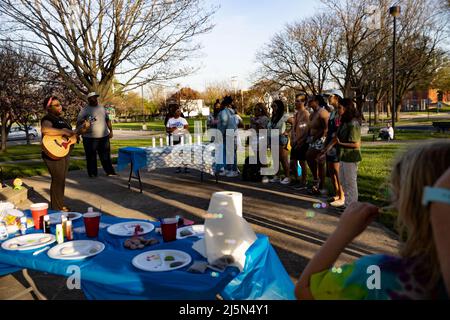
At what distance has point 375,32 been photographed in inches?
874

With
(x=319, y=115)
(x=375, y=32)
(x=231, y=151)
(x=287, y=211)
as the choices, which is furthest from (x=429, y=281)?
(x=375, y=32)

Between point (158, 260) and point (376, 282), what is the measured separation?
1180 millimetres

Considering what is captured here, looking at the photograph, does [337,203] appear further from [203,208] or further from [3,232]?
[3,232]

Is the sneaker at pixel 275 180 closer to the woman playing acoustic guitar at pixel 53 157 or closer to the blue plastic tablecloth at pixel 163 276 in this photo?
the woman playing acoustic guitar at pixel 53 157

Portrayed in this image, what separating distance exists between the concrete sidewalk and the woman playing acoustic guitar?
3.17 ft

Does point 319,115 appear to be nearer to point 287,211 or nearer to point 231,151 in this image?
point 287,211

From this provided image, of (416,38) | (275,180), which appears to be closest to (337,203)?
A: (275,180)

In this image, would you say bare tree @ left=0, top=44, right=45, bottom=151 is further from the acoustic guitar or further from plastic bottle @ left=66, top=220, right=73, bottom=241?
plastic bottle @ left=66, top=220, right=73, bottom=241

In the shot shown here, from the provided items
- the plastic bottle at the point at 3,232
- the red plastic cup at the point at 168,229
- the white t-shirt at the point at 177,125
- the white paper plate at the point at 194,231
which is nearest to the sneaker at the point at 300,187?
the white t-shirt at the point at 177,125

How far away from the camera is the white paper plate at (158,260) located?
1.85 meters

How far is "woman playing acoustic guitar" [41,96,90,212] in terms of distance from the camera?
4727 mm

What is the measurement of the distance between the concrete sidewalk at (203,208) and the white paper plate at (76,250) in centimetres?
106

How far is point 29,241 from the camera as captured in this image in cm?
230

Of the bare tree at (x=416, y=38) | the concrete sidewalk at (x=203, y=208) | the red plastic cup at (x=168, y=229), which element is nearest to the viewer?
the red plastic cup at (x=168, y=229)
